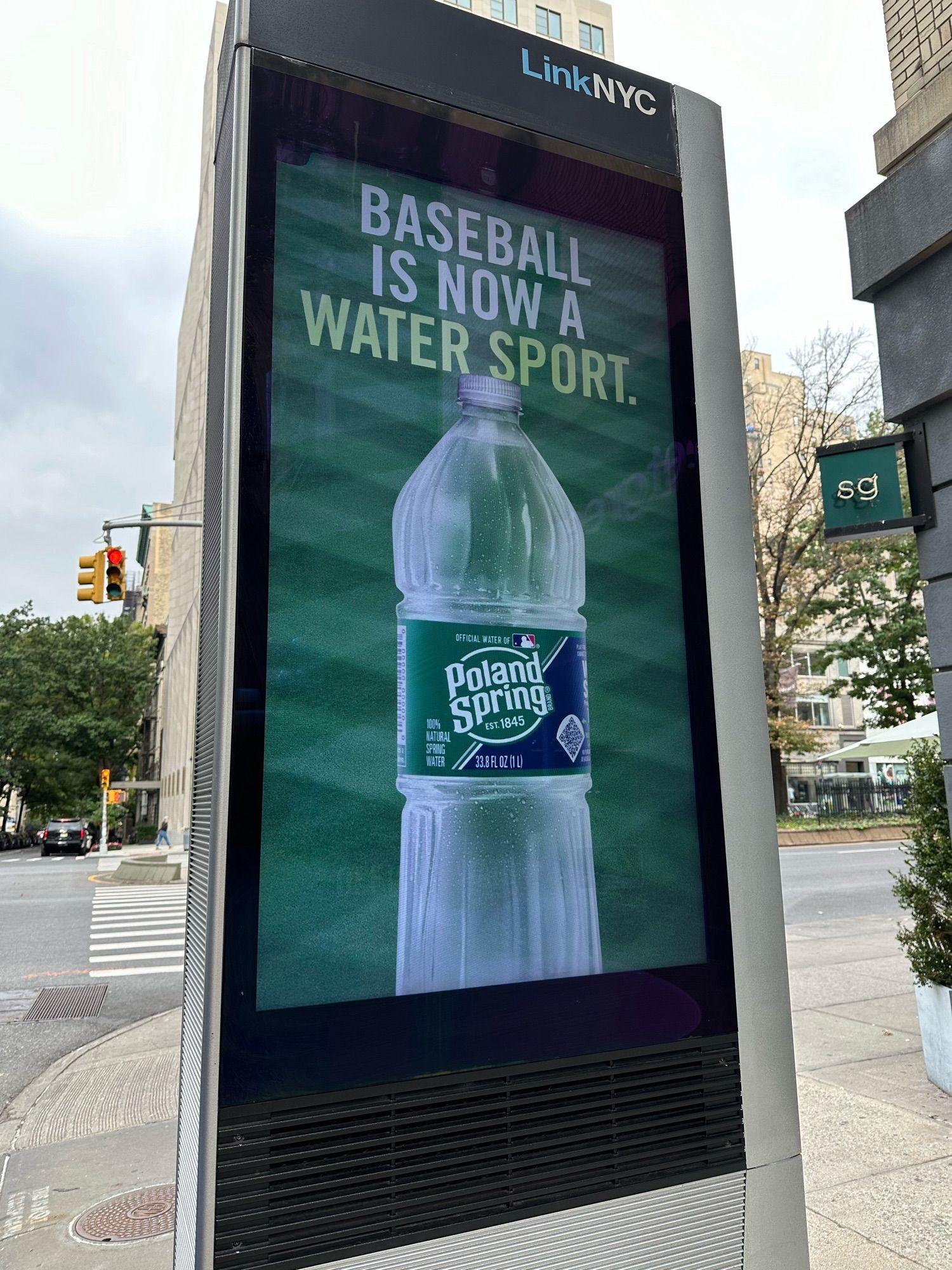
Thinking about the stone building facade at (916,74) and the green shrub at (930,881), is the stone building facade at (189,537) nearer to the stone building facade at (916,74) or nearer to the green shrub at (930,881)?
the stone building facade at (916,74)

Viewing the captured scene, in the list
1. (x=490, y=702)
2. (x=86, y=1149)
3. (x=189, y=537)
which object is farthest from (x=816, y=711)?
(x=490, y=702)

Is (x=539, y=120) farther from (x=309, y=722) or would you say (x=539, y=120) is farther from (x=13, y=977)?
(x=13, y=977)

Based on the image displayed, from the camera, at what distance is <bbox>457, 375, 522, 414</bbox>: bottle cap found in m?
2.84

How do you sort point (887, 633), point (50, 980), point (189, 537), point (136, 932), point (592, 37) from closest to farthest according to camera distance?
point (50, 980) → point (136, 932) → point (887, 633) → point (189, 537) → point (592, 37)

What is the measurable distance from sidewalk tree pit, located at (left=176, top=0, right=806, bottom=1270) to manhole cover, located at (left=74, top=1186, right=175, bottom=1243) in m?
1.94

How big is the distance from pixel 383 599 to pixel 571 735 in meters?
0.70

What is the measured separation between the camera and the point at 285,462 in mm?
2527

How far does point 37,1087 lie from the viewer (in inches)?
257

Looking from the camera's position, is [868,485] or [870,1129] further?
[868,485]

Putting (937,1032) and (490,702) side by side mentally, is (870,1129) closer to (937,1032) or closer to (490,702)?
(937,1032)

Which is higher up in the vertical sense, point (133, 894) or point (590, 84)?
point (590, 84)

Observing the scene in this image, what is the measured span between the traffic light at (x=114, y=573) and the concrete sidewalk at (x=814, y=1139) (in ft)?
30.4

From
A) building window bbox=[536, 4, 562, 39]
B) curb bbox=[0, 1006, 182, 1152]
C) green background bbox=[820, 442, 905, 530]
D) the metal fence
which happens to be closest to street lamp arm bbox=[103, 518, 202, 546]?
curb bbox=[0, 1006, 182, 1152]

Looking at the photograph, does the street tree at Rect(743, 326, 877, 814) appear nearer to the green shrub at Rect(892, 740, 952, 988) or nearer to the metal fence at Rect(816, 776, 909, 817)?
the metal fence at Rect(816, 776, 909, 817)
